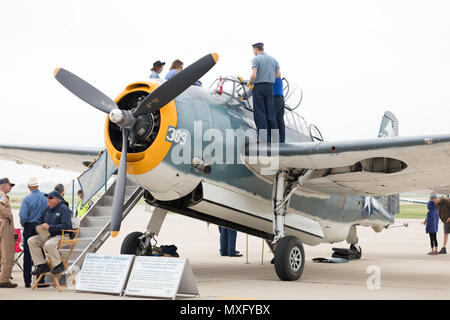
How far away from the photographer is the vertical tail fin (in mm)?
15828

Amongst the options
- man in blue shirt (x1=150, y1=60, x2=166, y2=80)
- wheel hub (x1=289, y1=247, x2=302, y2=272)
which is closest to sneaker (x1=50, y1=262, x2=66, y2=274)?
wheel hub (x1=289, y1=247, x2=302, y2=272)

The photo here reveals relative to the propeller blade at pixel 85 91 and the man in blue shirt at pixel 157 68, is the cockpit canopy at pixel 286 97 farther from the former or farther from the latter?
the propeller blade at pixel 85 91

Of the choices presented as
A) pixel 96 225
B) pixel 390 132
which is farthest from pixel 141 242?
pixel 390 132

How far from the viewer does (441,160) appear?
935 cm

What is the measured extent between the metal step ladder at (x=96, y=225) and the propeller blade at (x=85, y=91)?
193cm

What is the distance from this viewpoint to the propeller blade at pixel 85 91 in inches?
333

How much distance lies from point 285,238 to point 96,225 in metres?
3.27

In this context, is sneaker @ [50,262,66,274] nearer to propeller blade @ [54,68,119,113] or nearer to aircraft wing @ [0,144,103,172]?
propeller blade @ [54,68,119,113]

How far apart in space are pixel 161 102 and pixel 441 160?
4.84 metres

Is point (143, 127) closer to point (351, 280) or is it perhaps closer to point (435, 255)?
point (351, 280)

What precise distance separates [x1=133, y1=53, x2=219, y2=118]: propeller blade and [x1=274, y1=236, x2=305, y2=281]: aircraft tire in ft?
10.4

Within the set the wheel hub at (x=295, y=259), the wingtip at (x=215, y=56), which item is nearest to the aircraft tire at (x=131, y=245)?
the wheel hub at (x=295, y=259)

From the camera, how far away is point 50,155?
1326 centimetres

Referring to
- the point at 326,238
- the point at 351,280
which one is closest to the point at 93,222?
the point at 351,280
